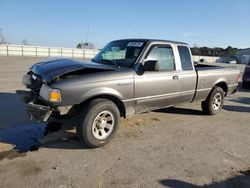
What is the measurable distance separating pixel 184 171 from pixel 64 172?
1801 millimetres

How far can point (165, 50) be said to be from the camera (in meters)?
6.37

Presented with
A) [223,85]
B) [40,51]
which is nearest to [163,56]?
[223,85]

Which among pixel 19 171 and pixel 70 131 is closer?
pixel 19 171

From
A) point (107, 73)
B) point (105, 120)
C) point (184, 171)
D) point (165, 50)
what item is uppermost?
point (165, 50)

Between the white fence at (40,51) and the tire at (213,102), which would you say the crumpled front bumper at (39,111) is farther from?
the white fence at (40,51)

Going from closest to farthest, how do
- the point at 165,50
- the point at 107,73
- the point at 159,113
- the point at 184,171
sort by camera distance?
the point at 184,171
the point at 107,73
the point at 165,50
the point at 159,113

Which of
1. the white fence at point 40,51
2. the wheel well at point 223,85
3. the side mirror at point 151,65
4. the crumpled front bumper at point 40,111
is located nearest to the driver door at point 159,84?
the side mirror at point 151,65

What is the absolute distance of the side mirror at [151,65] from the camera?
5602 millimetres

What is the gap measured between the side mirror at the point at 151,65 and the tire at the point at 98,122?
1038mm

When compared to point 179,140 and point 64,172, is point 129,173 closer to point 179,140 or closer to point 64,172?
point 64,172

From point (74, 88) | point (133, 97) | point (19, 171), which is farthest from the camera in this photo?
point (133, 97)

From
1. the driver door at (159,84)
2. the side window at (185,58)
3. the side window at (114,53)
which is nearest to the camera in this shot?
the driver door at (159,84)

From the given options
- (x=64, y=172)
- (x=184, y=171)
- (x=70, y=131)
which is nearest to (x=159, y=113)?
(x=70, y=131)

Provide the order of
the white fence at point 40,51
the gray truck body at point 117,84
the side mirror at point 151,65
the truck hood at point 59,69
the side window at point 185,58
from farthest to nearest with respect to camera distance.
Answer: the white fence at point 40,51 → the side window at point 185,58 → the side mirror at point 151,65 → the truck hood at point 59,69 → the gray truck body at point 117,84
